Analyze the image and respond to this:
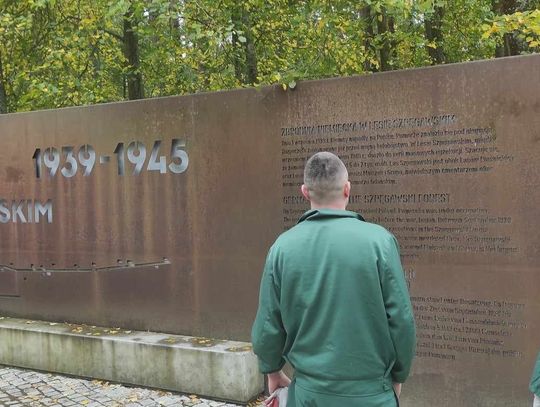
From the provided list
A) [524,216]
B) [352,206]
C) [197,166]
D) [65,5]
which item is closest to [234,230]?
[197,166]

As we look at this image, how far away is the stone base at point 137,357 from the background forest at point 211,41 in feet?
8.73

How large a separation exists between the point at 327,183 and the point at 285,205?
2721 mm

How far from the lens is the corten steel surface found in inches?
169

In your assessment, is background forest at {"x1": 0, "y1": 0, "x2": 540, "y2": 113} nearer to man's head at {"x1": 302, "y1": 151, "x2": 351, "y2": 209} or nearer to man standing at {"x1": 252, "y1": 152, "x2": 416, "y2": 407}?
man's head at {"x1": 302, "y1": 151, "x2": 351, "y2": 209}

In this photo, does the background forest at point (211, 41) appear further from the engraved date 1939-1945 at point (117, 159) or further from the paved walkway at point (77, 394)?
the paved walkway at point (77, 394)

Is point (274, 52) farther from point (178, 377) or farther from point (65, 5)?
point (178, 377)

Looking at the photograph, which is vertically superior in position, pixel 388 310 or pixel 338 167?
pixel 338 167

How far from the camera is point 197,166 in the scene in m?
5.83

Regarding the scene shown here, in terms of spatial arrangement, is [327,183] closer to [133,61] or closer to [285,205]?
[285,205]

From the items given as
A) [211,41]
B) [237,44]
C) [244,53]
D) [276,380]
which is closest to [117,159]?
[211,41]

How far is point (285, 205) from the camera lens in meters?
5.31

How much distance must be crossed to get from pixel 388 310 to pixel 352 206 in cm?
254

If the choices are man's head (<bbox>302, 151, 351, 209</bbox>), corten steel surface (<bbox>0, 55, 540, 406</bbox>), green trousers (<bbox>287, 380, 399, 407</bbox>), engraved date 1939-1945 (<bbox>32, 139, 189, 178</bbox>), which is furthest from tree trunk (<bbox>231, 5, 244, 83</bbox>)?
green trousers (<bbox>287, 380, 399, 407</bbox>)

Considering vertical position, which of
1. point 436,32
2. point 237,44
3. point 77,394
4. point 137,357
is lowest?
point 77,394
